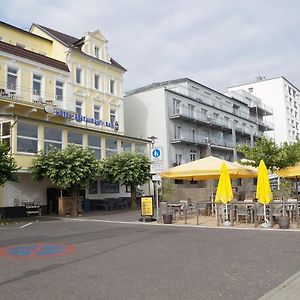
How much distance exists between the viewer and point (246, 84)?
85.2 metres

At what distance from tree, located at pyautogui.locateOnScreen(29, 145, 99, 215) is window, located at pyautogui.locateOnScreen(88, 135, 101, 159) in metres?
5.39

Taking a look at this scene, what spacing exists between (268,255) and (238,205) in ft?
25.3

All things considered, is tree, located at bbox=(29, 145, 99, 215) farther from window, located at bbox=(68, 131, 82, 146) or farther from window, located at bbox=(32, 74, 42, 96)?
window, located at bbox=(32, 74, 42, 96)

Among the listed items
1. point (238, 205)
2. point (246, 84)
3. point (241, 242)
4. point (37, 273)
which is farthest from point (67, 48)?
point (246, 84)

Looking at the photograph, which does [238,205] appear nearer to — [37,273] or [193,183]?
[37,273]

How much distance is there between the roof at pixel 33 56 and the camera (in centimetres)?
2870

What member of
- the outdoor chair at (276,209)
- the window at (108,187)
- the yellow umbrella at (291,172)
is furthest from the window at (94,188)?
the outdoor chair at (276,209)

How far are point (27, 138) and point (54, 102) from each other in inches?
266

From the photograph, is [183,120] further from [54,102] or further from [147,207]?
[147,207]

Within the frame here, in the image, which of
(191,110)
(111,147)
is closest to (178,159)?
(191,110)

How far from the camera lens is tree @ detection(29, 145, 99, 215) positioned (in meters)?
23.4

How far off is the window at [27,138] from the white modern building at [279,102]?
59940 millimetres

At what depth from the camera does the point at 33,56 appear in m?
30.7

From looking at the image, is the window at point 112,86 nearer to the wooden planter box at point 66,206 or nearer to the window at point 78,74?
the window at point 78,74
